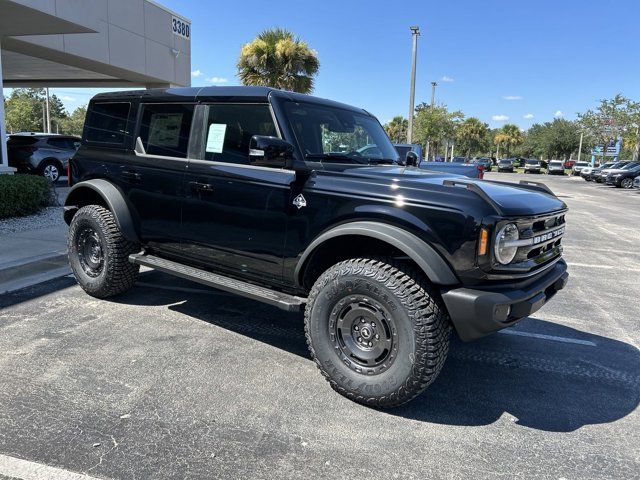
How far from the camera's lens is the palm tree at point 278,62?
20.2 metres

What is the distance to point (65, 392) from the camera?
3205 mm

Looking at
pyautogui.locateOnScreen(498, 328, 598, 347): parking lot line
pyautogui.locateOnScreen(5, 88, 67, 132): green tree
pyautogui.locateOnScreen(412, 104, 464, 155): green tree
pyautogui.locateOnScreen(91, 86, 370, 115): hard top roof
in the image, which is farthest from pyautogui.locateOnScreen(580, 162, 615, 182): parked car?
pyautogui.locateOnScreen(5, 88, 67, 132): green tree

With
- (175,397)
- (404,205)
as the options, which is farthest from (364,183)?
(175,397)

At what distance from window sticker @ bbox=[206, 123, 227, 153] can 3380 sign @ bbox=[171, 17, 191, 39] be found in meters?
17.1

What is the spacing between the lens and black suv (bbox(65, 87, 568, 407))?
9.60 feet

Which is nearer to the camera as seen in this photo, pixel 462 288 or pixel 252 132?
pixel 462 288

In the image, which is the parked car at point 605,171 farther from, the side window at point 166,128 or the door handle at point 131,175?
the door handle at point 131,175

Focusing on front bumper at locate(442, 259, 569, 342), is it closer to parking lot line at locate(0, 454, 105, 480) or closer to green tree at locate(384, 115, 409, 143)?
parking lot line at locate(0, 454, 105, 480)

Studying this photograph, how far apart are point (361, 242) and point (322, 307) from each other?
0.52m

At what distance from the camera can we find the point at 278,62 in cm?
2042

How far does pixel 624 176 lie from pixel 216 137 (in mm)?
31533

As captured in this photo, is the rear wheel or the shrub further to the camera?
the rear wheel

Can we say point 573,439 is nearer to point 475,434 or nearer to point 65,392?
point 475,434

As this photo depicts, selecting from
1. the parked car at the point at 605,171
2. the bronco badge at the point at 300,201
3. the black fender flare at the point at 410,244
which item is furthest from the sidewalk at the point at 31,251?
the parked car at the point at 605,171
